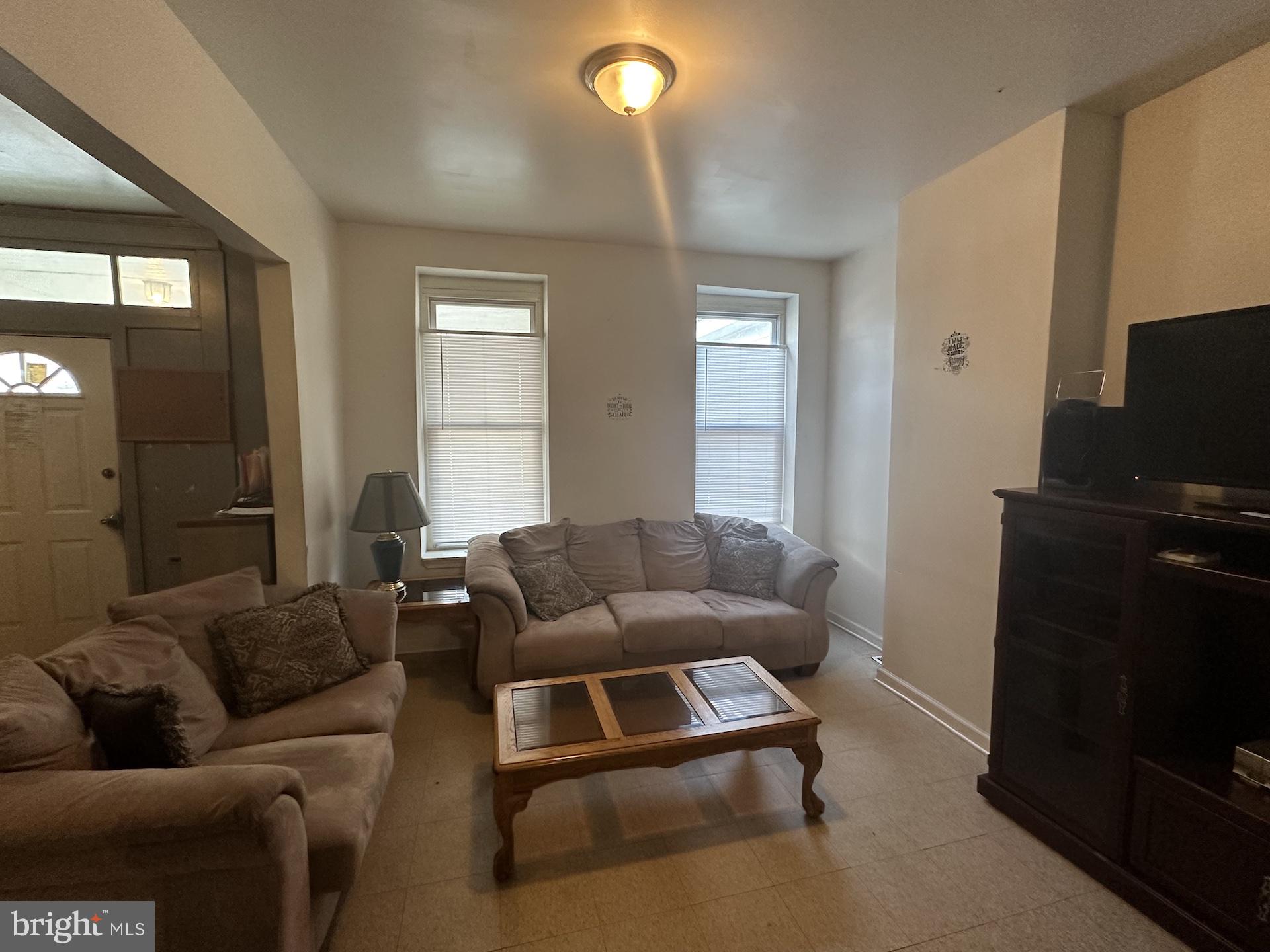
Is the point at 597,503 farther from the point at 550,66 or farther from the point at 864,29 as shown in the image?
the point at 864,29

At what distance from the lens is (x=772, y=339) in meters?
4.24

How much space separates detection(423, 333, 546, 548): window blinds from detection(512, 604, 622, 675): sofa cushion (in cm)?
112

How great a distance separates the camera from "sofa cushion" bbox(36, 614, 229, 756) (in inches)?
58.3

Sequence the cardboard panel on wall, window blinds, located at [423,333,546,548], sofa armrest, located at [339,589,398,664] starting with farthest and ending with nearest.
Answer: window blinds, located at [423,333,546,548] → the cardboard panel on wall → sofa armrest, located at [339,589,398,664]

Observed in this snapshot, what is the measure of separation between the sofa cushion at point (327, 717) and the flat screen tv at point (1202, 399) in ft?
9.56

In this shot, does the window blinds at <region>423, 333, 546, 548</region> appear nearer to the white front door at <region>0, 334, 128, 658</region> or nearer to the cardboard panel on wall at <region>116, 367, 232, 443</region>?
the cardboard panel on wall at <region>116, 367, 232, 443</region>

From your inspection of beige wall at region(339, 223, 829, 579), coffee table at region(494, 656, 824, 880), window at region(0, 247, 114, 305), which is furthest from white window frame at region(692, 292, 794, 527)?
window at region(0, 247, 114, 305)

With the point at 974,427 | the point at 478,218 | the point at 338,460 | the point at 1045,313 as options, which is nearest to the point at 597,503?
the point at 338,460

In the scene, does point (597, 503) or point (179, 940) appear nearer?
point (179, 940)

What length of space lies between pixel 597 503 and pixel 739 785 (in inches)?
A: 81.4

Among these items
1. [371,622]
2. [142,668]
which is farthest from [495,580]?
[142,668]

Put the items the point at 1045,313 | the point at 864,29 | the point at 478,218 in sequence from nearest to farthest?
1. the point at 864,29
2. the point at 1045,313
3. the point at 478,218

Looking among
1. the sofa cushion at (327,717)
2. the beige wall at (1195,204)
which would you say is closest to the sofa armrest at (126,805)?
the sofa cushion at (327,717)

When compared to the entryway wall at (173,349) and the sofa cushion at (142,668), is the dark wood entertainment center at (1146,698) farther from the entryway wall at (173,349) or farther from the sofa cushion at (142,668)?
the entryway wall at (173,349)
